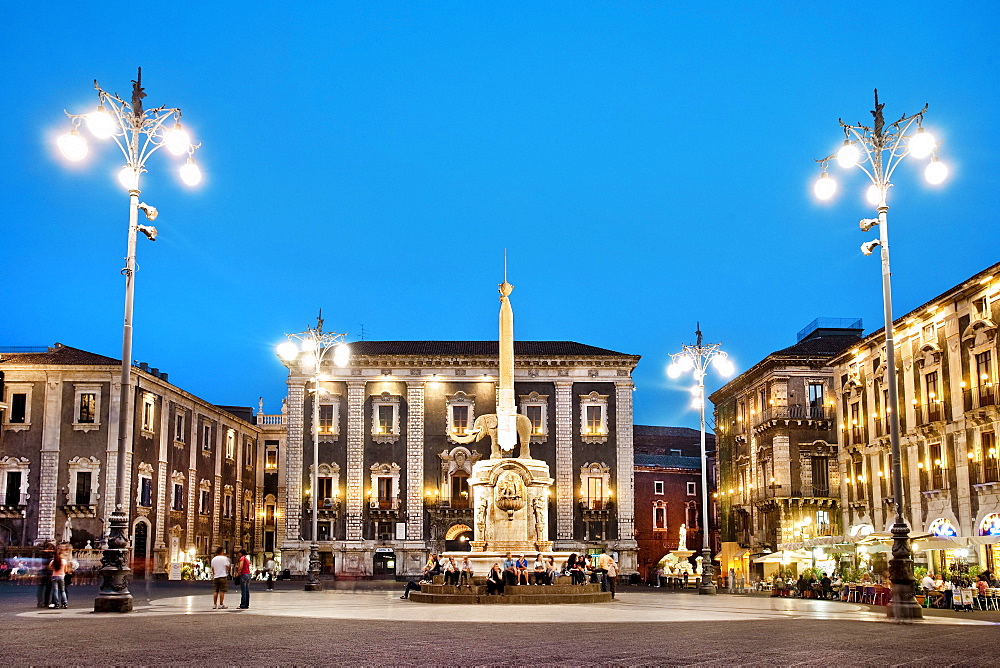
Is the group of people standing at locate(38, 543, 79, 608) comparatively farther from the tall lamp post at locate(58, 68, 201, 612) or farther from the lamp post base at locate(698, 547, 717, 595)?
the lamp post base at locate(698, 547, 717, 595)

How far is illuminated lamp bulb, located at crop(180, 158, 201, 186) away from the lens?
24.0 metres

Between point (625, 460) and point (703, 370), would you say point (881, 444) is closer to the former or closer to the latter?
point (703, 370)

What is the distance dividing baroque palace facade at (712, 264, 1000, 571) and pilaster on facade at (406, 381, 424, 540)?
1966 centimetres

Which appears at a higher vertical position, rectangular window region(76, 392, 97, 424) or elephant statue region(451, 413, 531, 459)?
rectangular window region(76, 392, 97, 424)

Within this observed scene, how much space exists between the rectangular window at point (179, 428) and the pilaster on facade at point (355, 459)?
394 inches

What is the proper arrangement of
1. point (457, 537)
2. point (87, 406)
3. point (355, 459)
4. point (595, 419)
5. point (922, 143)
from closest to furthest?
point (922, 143), point (87, 406), point (457, 537), point (355, 459), point (595, 419)

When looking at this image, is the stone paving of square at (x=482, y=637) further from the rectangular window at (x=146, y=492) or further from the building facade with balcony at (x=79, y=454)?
the rectangular window at (x=146, y=492)

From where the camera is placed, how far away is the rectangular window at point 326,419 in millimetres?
66375

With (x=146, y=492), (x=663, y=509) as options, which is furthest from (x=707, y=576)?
(x=663, y=509)

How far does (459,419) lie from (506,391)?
31.4 m

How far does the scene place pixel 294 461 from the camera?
216 feet

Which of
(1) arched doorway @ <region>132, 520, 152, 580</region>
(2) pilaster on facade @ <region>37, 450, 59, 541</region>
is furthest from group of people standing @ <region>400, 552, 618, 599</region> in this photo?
(1) arched doorway @ <region>132, 520, 152, 580</region>

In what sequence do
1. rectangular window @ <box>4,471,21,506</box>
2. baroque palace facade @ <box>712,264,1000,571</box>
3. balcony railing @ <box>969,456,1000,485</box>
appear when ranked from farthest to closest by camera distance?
rectangular window @ <box>4,471,21,506</box>
baroque palace facade @ <box>712,264,1000,571</box>
balcony railing @ <box>969,456,1000,485</box>

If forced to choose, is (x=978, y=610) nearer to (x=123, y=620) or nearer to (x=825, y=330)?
(x=123, y=620)
